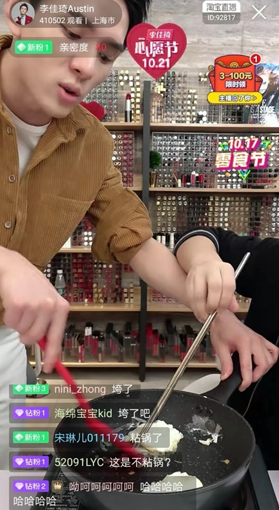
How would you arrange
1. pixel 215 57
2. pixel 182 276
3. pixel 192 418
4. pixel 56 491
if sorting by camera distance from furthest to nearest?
pixel 215 57 < pixel 182 276 < pixel 192 418 < pixel 56 491

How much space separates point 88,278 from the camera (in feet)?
6.24

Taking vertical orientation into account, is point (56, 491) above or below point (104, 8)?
below

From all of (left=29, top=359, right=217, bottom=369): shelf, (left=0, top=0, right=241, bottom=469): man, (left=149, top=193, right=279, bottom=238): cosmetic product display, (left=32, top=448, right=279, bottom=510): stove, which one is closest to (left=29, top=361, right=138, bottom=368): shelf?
(left=29, top=359, right=217, bottom=369): shelf

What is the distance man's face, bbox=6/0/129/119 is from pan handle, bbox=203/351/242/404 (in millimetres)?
399

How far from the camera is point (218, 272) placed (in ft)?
1.76

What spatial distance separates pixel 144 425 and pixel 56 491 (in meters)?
0.11

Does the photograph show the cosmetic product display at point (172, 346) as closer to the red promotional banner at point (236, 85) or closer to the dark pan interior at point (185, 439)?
the red promotional banner at point (236, 85)

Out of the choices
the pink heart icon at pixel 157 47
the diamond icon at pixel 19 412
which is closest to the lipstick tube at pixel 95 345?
the pink heart icon at pixel 157 47

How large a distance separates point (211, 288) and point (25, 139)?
332 millimetres

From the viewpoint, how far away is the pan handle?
534 mm

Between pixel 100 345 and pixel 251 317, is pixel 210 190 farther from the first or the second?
pixel 251 317

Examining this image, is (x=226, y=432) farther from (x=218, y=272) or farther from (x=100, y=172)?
(x=100, y=172)

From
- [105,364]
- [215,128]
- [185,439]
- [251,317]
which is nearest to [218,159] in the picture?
[215,128]

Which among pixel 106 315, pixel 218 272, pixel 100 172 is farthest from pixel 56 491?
pixel 106 315
